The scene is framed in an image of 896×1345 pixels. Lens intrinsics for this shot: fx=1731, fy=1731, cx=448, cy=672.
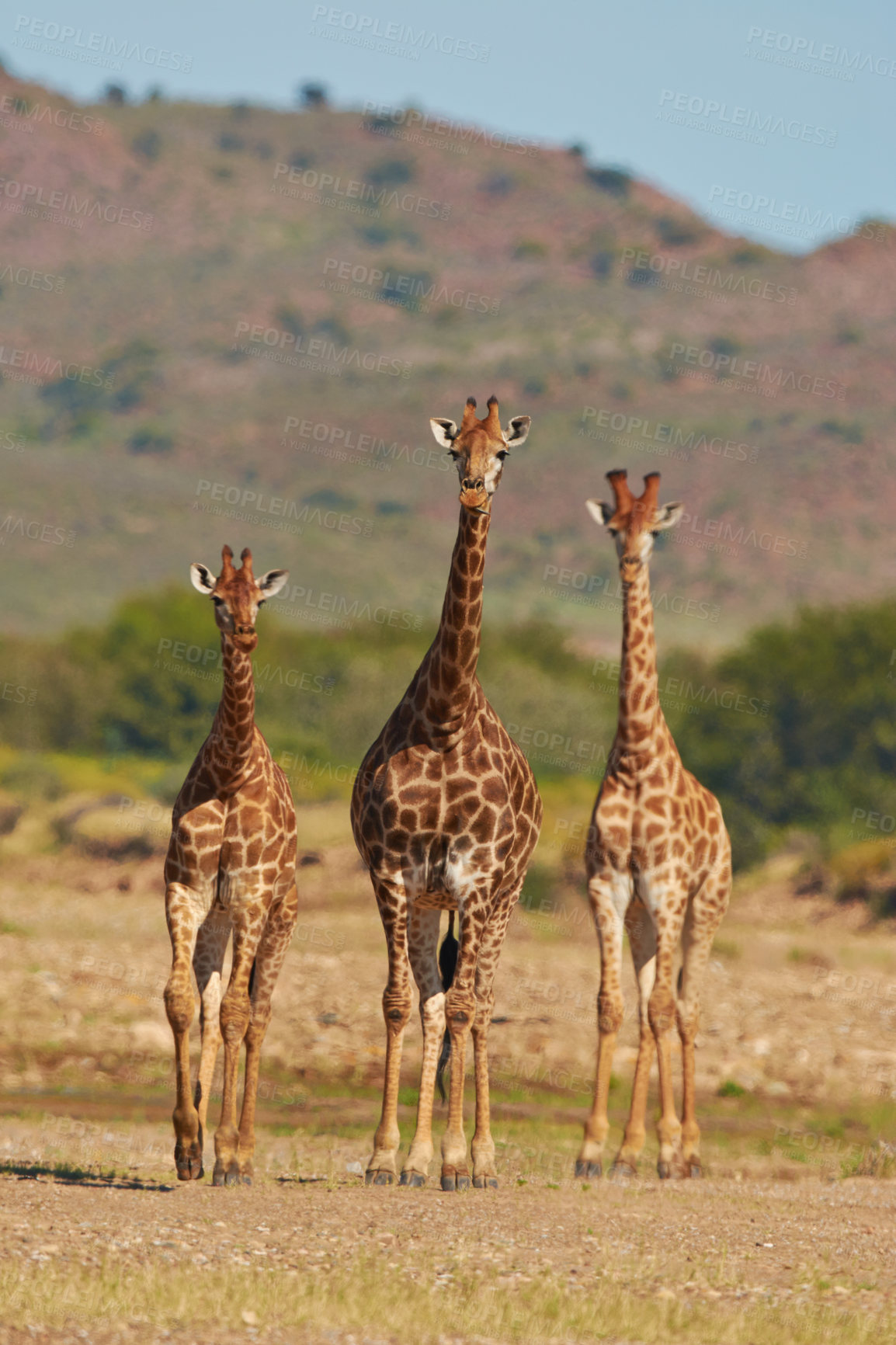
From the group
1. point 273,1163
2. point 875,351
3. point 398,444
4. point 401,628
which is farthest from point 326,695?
point 875,351

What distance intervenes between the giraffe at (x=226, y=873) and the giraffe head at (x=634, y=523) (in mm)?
3627

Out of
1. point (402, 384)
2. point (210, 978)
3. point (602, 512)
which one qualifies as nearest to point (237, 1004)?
point (210, 978)

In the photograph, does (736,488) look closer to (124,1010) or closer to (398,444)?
(398,444)

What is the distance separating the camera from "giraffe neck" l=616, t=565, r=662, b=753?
48.7 ft

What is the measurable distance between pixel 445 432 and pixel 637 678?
3.55m

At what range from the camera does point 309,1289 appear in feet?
28.8

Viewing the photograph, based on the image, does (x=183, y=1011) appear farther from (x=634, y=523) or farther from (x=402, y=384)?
(x=402, y=384)

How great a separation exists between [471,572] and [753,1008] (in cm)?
1451

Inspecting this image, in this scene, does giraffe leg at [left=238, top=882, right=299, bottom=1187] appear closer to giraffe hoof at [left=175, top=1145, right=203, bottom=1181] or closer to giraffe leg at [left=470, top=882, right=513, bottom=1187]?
giraffe hoof at [left=175, top=1145, right=203, bottom=1181]

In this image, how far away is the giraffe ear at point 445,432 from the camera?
480 inches

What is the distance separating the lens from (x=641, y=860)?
14305 millimetres

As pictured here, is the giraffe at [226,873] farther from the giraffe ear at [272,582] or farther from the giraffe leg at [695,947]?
the giraffe leg at [695,947]

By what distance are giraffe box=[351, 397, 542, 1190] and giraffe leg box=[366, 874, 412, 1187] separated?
0.01 meters

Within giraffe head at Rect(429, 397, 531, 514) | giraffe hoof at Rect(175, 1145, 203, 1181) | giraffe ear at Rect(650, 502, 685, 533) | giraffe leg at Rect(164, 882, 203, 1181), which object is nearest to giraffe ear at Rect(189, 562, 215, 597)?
giraffe head at Rect(429, 397, 531, 514)
